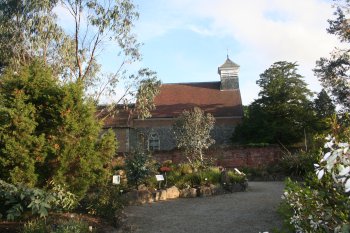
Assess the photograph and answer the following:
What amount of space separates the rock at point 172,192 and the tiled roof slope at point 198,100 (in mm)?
20073

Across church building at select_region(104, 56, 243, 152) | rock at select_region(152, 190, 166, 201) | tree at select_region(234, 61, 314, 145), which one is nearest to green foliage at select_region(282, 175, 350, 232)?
rock at select_region(152, 190, 166, 201)

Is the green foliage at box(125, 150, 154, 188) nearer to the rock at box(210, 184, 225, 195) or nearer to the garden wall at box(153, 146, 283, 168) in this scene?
the rock at box(210, 184, 225, 195)

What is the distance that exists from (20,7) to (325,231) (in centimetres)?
2008

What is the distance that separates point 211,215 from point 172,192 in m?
3.41

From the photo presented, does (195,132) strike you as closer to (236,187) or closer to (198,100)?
(236,187)

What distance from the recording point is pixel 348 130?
4.75m

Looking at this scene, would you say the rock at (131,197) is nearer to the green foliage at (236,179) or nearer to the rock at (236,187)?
the rock at (236,187)

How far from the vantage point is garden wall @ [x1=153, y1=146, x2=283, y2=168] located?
23391mm

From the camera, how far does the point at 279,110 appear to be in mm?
29484

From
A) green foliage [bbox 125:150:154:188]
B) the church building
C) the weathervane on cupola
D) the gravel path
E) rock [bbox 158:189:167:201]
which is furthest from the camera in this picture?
the weathervane on cupola

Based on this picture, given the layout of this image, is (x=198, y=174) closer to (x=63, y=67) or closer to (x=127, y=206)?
(x=127, y=206)

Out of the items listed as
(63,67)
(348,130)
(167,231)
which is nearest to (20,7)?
(63,67)

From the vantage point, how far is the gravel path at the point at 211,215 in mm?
7953

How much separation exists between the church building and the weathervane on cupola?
6.4 inches
